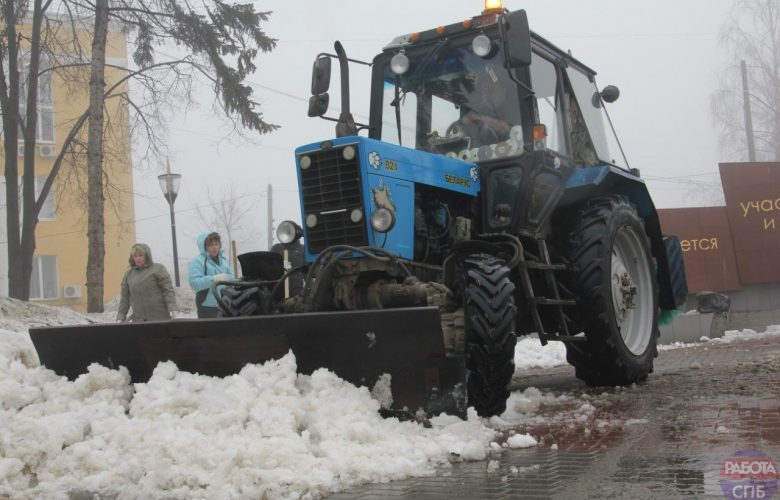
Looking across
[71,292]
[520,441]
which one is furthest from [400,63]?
[71,292]

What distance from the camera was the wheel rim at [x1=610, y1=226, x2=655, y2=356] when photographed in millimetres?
6902

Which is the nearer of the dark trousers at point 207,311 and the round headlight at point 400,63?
the round headlight at point 400,63

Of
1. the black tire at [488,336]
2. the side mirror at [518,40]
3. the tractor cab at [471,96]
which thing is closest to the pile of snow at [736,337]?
the tractor cab at [471,96]

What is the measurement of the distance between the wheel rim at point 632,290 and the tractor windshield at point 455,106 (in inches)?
54.2

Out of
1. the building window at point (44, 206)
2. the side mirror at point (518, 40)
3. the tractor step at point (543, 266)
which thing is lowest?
the tractor step at point (543, 266)

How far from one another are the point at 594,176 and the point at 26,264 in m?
13.9

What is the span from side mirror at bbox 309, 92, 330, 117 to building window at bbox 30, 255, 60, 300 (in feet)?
85.5

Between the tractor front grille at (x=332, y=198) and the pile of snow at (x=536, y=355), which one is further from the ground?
the tractor front grille at (x=332, y=198)

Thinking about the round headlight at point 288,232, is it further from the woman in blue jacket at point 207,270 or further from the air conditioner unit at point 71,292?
the air conditioner unit at point 71,292

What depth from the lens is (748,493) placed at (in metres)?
3.38

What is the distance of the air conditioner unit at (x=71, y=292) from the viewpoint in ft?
96.0

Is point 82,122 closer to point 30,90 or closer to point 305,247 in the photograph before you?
point 30,90

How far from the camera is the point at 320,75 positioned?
6.10m

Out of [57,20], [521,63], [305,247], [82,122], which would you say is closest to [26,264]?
[82,122]
